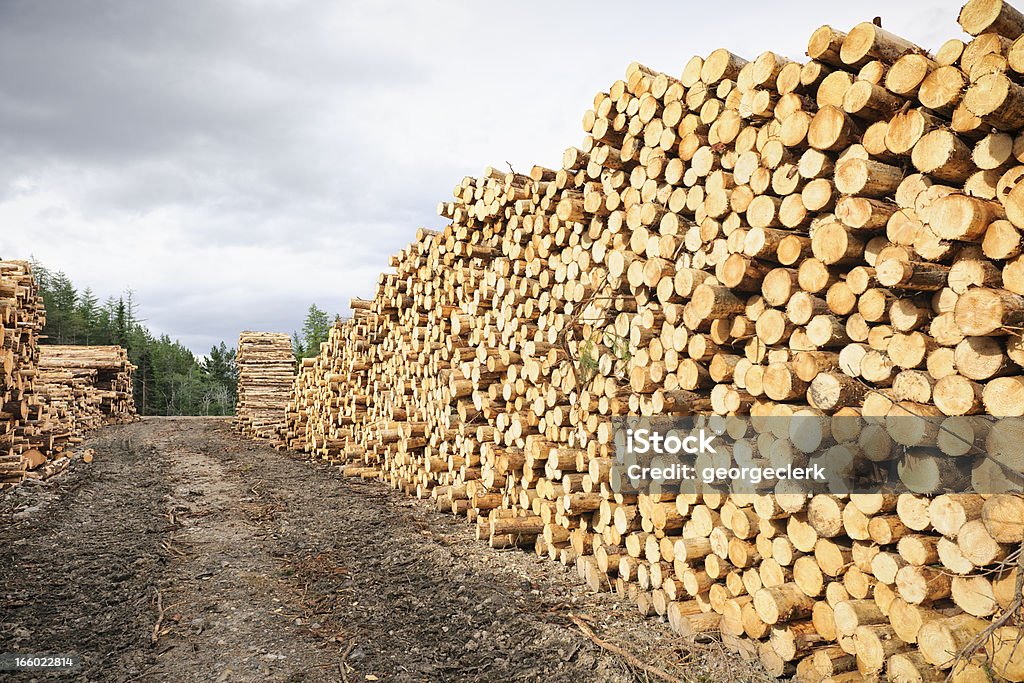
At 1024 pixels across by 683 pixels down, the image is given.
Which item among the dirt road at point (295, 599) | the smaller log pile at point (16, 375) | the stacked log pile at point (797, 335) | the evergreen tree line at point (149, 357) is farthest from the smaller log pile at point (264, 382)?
the evergreen tree line at point (149, 357)

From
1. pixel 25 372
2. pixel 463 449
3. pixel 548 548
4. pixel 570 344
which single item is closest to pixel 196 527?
pixel 463 449

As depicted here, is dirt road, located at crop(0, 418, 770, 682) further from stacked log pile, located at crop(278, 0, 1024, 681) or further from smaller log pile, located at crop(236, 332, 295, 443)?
smaller log pile, located at crop(236, 332, 295, 443)

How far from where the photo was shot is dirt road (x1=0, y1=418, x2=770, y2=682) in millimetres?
3861

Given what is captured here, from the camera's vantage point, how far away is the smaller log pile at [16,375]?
8547 millimetres

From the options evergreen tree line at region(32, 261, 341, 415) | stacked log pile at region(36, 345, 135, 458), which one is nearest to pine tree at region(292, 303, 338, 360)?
evergreen tree line at region(32, 261, 341, 415)

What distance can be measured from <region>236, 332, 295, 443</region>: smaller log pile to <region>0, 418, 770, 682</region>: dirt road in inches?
331

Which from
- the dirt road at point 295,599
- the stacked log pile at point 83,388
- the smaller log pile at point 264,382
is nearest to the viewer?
the dirt road at point 295,599

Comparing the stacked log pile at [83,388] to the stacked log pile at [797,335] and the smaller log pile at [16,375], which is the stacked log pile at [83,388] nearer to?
the smaller log pile at [16,375]

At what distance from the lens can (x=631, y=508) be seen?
15.8 ft

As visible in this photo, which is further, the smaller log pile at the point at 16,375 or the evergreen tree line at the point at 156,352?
the evergreen tree line at the point at 156,352

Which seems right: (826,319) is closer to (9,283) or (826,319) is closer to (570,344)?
(570,344)

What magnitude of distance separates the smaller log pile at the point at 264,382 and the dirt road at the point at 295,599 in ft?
27.6

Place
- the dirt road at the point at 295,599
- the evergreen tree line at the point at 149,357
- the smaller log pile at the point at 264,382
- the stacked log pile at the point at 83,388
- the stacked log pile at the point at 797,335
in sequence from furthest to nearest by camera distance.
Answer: the evergreen tree line at the point at 149,357, the smaller log pile at the point at 264,382, the stacked log pile at the point at 83,388, the dirt road at the point at 295,599, the stacked log pile at the point at 797,335

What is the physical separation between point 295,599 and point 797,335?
4.14 meters
